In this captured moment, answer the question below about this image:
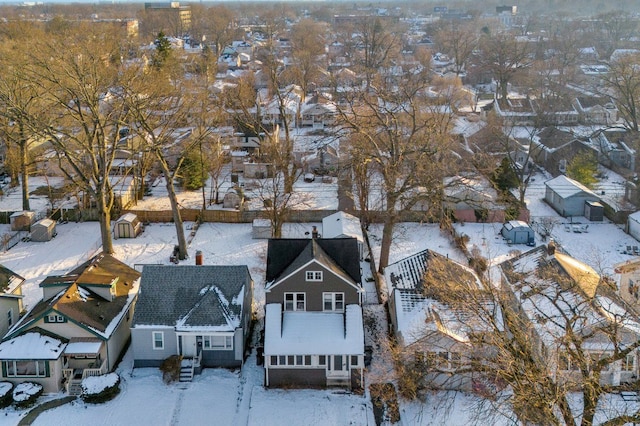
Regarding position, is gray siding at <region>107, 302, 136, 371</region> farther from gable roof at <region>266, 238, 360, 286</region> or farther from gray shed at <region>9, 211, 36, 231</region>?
gray shed at <region>9, 211, 36, 231</region>

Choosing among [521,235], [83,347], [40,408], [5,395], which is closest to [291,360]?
[83,347]

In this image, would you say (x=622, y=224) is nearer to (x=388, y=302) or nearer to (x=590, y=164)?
(x=590, y=164)

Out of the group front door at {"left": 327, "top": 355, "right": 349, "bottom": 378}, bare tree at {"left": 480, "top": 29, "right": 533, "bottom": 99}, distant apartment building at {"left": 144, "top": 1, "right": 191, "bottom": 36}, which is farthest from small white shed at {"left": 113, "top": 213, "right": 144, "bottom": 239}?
distant apartment building at {"left": 144, "top": 1, "right": 191, "bottom": 36}

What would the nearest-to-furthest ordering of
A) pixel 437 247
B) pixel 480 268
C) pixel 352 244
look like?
pixel 352 244
pixel 480 268
pixel 437 247

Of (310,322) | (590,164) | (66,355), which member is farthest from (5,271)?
(590,164)

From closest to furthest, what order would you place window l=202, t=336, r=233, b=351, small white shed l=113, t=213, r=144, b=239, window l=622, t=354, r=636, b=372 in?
window l=622, t=354, r=636, b=372 → window l=202, t=336, r=233, b=351 → small white shed l=113, t=213, r=144, b=239

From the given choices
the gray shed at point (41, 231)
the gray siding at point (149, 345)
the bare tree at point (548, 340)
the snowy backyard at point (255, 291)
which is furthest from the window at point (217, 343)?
the gray shed at point (41, 231)
